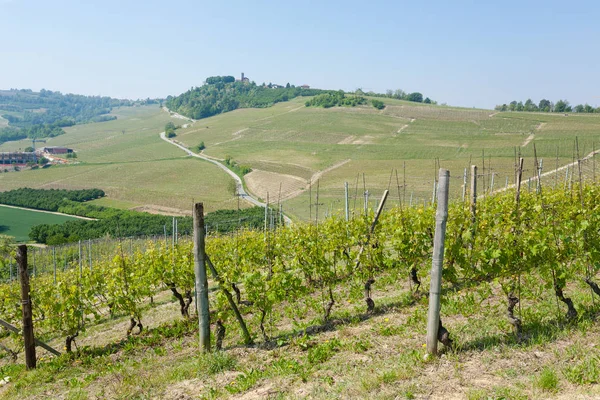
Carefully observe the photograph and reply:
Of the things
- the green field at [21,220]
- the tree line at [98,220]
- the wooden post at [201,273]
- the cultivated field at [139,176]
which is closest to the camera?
the wooden post at [201,273]

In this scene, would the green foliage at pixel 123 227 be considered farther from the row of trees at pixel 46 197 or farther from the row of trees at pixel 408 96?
the row of trees at pixel 408 96

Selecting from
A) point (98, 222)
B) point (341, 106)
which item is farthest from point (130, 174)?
point (341, 106)

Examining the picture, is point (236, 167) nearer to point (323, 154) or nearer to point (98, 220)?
point (323, 154)

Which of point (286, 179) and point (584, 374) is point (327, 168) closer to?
point (286, 179)

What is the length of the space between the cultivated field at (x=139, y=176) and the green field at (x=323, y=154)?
20 centimetres

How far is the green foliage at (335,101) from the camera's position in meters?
109

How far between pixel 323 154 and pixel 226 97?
3611 inches

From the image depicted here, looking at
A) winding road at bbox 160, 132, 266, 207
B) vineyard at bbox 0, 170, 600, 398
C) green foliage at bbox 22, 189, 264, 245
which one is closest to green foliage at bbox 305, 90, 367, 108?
winding road at bbox 160, 132, 266, 207

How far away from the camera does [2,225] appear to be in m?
50.4

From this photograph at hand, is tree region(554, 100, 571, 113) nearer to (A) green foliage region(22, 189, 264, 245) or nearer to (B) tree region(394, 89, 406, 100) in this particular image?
(B) tree region(394, 89, 406, 100)

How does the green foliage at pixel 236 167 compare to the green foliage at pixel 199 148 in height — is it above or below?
below

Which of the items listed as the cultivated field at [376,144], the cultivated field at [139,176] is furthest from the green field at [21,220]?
the cultivated field at [376,144]

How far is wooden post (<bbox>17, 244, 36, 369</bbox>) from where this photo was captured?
7.40 metres

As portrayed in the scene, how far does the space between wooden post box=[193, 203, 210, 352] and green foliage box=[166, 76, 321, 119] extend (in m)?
133
